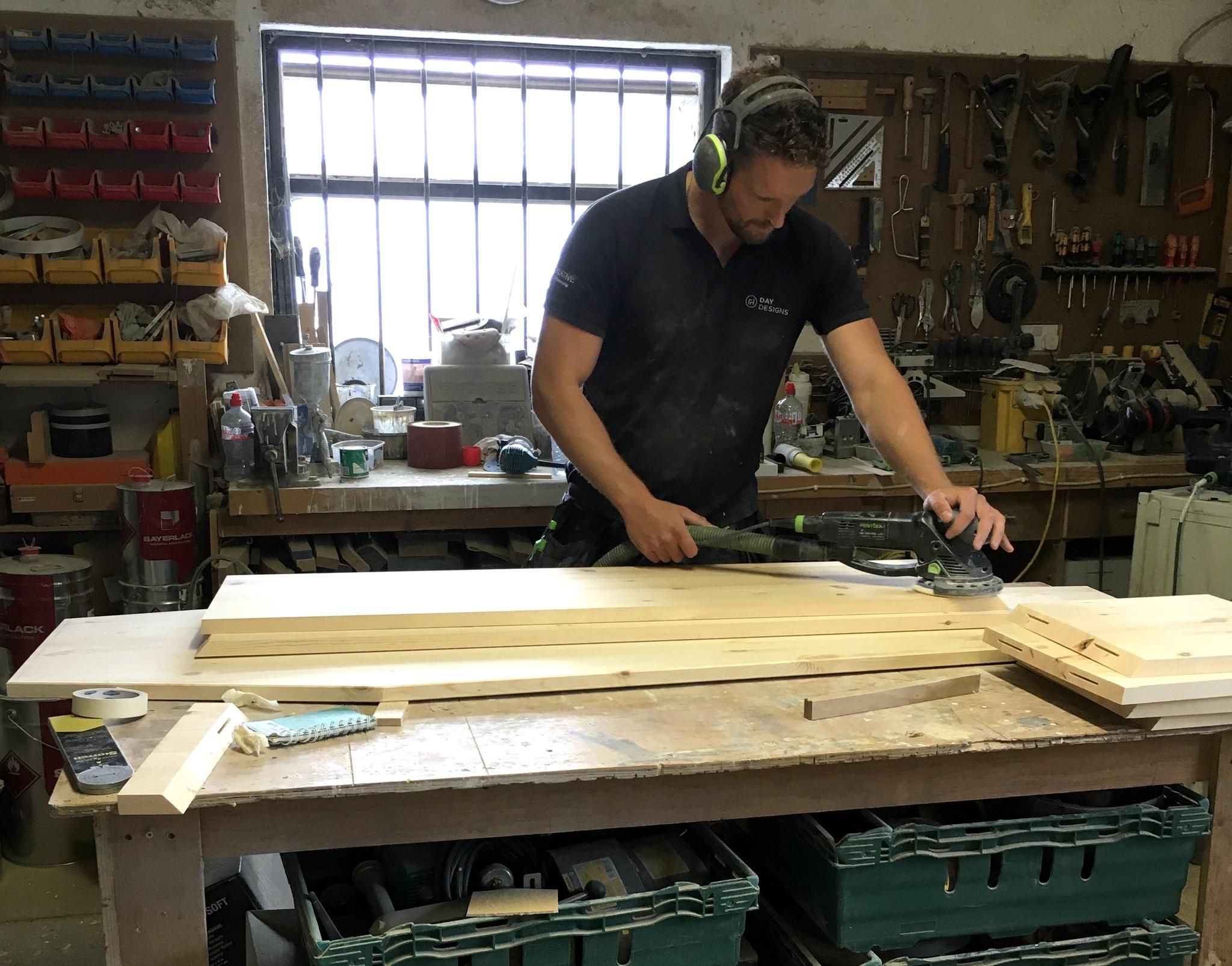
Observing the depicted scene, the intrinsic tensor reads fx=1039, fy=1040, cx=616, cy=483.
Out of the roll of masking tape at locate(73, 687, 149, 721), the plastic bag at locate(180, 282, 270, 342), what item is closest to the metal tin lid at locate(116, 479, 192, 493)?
the plastic bag at locate(180, 282, 270, 342)

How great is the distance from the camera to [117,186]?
319 cm

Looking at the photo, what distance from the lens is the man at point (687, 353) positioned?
1921 millimetres

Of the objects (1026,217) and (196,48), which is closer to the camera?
(196,48)

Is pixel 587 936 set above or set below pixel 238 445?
below

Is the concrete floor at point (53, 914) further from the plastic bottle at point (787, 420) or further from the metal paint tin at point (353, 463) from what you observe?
the plastic bottle at point (787, 420)

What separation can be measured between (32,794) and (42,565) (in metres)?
0.61

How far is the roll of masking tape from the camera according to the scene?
128 cm

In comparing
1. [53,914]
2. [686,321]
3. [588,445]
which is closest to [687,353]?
[686,321]

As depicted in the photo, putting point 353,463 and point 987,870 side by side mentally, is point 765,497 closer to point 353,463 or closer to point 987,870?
point 353,463

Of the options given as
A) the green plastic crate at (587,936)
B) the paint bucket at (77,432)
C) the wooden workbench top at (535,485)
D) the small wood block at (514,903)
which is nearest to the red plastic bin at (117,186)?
the paint bucket at (77,432)

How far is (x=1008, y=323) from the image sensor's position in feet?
13.4

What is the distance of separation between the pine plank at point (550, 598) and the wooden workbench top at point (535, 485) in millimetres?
1225

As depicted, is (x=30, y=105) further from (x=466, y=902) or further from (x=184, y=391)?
(x=466, y=902)

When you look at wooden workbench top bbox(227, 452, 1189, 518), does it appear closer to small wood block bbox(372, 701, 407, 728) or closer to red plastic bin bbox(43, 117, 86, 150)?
red plastic bin bbox(43, 117, 86, 150)
